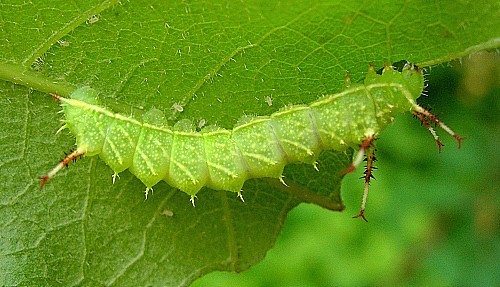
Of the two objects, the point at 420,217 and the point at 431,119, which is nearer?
the point at 431,119

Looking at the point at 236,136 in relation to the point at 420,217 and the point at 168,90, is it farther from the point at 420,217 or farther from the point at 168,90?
the point at 420,217

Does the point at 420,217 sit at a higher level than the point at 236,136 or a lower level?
lower

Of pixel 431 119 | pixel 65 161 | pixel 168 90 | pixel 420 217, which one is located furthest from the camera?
pixel 420 217

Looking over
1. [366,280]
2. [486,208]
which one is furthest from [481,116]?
[366,280]

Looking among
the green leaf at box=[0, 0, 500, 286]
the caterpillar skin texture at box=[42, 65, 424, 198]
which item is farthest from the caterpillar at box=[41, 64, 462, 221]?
the green leaf at box=[0, 0, 500, 286]

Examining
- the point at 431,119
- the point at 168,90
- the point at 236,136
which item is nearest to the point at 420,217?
the point at 431,119

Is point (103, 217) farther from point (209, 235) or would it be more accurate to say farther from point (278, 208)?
point (278, 208)

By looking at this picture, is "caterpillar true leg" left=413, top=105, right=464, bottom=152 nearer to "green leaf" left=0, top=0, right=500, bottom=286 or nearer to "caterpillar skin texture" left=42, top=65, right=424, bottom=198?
"caterpillar skin texture" left=42, top=65, right=424, bottom=198

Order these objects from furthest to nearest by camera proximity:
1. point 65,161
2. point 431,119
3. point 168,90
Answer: point 168,90 → point 65,161 → point 431,119
